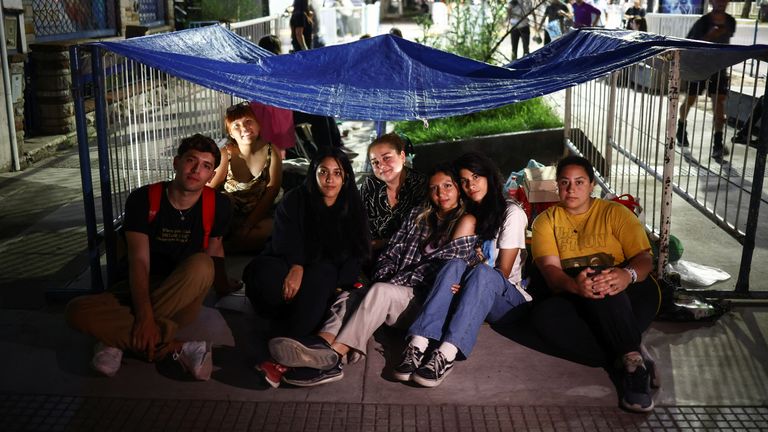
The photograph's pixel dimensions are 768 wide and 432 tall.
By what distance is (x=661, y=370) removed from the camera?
4297mm

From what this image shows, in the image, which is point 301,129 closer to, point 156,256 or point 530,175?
point 530,175

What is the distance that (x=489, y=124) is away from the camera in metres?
9.47

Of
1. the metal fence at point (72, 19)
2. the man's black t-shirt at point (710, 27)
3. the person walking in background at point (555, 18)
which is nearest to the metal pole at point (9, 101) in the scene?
the metal fence at point (72, 19)

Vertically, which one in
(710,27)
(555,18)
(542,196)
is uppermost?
(555,18)

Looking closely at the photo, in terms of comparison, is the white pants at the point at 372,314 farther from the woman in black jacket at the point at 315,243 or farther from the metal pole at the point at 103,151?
the metal pole at the point at 103,151

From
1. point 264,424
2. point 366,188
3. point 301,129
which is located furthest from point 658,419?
point 301,129

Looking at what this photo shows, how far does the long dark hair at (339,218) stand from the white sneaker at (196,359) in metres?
0.90

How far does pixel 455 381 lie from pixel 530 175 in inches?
97.0

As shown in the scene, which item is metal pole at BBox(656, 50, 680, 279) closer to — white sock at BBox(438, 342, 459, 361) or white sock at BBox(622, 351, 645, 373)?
white sock at BBox(622, 351, 645, 373)

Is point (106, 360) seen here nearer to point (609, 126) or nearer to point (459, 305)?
point (459, 305)

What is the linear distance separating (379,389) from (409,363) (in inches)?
8.0

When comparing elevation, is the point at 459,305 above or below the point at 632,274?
below

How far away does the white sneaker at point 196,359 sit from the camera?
13.6 feet

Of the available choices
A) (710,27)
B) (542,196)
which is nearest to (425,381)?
(542,196)
